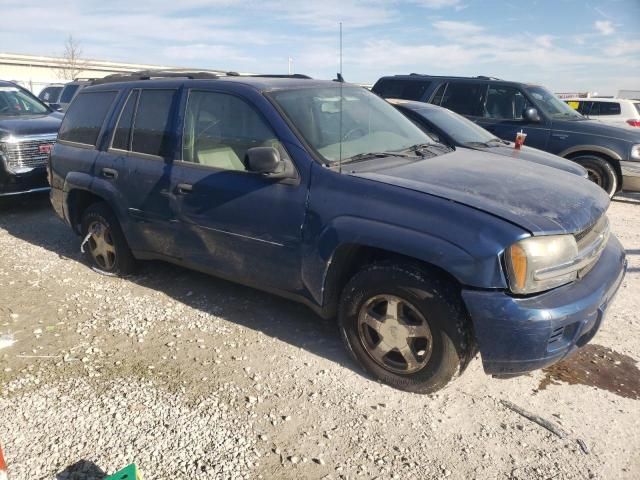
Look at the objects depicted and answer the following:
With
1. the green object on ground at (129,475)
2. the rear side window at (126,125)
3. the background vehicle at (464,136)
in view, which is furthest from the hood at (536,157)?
the green object on ground at (129,475)

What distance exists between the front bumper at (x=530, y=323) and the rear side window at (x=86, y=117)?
11.8 feet

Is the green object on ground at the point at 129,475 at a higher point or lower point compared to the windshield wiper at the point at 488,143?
lower

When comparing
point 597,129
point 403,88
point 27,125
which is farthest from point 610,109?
point 27,125

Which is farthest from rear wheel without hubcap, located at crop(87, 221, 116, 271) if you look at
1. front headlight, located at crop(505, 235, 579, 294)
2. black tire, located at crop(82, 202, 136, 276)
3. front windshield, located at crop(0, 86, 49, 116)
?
front windshield, located at crop(0, 86, 49, 116)

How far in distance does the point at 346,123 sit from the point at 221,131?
898 millimetres

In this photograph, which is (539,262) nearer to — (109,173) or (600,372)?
(600,372)

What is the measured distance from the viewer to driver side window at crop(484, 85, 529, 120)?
26.9 feet

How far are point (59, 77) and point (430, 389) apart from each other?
4590 cm

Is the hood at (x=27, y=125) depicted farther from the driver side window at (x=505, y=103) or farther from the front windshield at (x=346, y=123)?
the driver side window at (x=505, y=103)

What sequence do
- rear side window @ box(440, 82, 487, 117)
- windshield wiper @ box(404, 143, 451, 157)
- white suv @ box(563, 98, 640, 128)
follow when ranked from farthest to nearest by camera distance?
white suv @ box(563, 98, 640, 128) → rear side window @ box(440, 82, 487, 117) → windshield wiper @ box(404, 143, 451, 157)

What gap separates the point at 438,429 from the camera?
2.69 metres

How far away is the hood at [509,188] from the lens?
8.61 feet

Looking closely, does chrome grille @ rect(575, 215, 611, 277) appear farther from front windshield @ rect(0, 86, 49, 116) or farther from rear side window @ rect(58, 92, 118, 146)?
front windshield @ rect(0, 86, 49, 116)

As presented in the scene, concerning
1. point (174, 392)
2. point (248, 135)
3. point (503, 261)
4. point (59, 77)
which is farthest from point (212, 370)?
point (59, 77)
